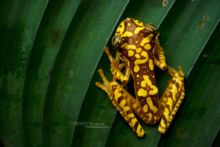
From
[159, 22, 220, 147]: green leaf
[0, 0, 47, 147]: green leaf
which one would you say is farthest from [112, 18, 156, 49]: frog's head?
[0, 0, 47, 147]: green leaf

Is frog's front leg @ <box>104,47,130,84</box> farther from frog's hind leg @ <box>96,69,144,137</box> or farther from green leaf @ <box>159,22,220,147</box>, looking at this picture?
green leaf @ <box>159,22,220,147</box>

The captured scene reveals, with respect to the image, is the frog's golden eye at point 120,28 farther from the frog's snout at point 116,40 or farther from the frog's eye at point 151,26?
the frog's eye at point 151,26

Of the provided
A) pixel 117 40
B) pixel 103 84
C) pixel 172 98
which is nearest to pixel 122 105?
pixel 103 84

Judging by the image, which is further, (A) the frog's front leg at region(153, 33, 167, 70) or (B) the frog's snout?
(A) the frog's front leg at region(153, 33, 167, 70)

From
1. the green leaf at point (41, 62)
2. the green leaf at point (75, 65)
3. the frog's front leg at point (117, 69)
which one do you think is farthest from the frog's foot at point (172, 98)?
the green leaf at point (41, 62)

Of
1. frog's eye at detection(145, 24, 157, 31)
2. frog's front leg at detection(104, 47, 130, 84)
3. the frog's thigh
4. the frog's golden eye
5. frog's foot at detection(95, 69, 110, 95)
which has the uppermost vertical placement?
frog's eye at detection(145, 24, 157, 31)

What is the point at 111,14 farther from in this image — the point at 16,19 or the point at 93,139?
the point at 93,139

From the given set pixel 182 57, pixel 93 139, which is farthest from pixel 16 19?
pixel 182 57
